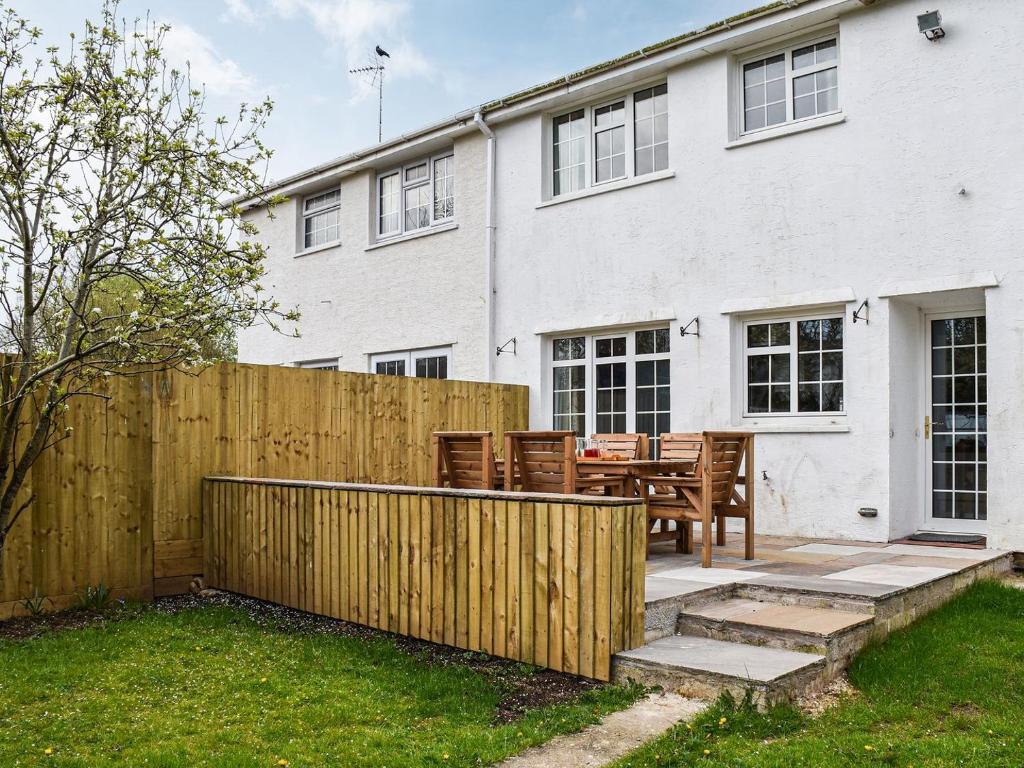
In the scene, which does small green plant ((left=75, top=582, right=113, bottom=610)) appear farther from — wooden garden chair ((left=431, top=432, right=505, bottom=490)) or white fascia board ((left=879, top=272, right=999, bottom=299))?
white fascia board ((left=879, top=272, right=999, bottom=299))

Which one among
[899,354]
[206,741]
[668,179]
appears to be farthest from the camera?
[668,179]

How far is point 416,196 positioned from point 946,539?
8.84m

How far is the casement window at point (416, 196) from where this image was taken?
1310 centimetres

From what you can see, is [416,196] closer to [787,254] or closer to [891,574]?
[787,254]

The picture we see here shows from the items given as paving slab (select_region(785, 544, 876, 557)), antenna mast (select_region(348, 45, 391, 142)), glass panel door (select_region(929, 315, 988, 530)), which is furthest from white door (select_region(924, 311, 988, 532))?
antenna mast (select_region(348, 45, 391, 142))

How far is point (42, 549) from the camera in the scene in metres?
6.64

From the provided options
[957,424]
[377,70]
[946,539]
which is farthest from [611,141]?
[377,70]

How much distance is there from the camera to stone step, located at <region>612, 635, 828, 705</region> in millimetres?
4379

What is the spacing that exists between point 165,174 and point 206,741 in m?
3.82

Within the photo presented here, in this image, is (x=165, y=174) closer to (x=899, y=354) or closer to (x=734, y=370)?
(x=734, y=370)

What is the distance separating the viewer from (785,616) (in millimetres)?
5285

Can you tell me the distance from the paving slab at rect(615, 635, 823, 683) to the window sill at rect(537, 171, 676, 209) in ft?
20.7

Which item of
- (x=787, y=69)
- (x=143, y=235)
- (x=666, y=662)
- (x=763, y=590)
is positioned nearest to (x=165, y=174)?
(x=143, y=235)

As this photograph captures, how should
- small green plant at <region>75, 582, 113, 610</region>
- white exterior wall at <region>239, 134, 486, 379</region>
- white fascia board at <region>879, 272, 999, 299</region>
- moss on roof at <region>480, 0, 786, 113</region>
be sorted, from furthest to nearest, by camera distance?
Result: white exterior wall at <region>239, 134, 486, 379</region>, moss on roof at <region>480, 0, 786, 113</region>, white fascia board at <region>879, 272, 999, 299</region>, small green plant at <region>75, 582, 113, 610</region>
